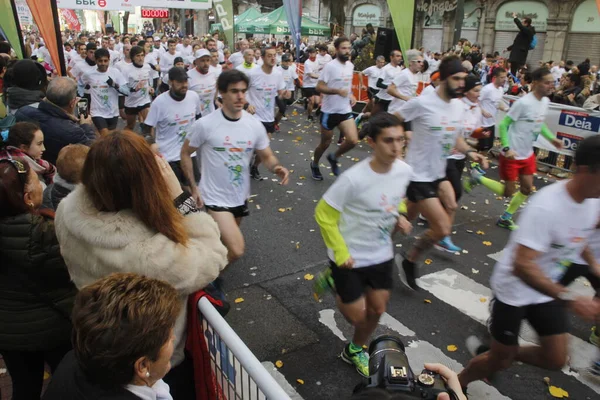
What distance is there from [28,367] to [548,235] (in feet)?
9.66

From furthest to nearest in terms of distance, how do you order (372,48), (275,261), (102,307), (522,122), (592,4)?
(592,4) < (372,48) < (522,122) < (275,261) < (102,307)

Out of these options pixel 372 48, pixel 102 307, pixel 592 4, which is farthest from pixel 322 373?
pixel 592 4

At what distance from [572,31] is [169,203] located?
25786 mm

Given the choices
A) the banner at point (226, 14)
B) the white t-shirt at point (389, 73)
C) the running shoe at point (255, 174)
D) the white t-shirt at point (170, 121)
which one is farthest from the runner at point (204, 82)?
the banner at point (226, 14)

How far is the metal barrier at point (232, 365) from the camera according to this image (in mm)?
1907

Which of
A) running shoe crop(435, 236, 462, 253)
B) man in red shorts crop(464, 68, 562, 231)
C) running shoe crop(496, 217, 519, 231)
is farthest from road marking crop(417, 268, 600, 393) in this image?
man in red shorts crop(464, 68, 562, 231)

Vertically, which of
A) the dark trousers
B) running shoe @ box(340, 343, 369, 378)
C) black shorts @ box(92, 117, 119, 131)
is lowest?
running shoe @ box(340, 343, 369, 378)

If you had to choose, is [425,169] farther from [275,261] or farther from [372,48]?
[372,48]

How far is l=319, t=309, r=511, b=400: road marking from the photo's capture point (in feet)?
12.5

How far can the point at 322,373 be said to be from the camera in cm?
396

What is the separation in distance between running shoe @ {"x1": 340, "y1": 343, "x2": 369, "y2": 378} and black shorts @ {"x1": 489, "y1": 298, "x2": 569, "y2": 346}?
1.08 metres

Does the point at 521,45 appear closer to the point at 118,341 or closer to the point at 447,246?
the point at 447,246

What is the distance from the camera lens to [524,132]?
6.48m

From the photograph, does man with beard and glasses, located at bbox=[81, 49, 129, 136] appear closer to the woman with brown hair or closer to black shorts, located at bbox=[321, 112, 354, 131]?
black shorts, located at bbox=[321, 112, 354, 131]
